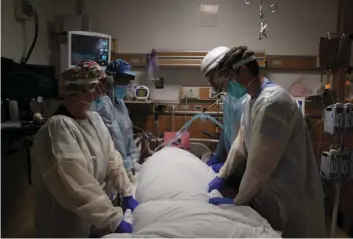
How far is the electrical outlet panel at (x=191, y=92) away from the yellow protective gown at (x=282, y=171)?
1.45 m

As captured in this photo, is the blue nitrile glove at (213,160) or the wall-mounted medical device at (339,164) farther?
the blue nitrile glove at (213,160)

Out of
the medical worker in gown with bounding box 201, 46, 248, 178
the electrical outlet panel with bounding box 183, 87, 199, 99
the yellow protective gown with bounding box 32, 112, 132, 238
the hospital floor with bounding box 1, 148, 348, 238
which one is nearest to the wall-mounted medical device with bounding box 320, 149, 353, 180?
the hospital floor with bounding box 1, 148, 348, 238

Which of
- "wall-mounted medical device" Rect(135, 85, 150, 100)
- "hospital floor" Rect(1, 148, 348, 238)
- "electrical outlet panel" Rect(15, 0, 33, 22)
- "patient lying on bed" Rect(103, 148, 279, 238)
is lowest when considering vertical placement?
"hospital floor" Rect(1, 148, 348, 238)

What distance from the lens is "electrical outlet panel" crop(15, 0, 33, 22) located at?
1.73 m

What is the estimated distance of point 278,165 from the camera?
1297 mm

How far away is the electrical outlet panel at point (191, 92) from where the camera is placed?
278 cm

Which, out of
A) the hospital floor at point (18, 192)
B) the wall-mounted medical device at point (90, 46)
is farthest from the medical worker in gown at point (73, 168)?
the wall-mounted medical device at point (90, 46)

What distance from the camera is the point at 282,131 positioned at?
122 centimetres

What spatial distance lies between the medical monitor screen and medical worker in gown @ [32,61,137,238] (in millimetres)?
1157

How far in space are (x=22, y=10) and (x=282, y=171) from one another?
1.69 m

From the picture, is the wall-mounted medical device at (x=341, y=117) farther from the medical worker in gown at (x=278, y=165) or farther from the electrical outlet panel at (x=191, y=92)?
the electrical outlet panel at (x=191, y=92)

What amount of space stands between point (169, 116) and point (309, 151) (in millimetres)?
1655

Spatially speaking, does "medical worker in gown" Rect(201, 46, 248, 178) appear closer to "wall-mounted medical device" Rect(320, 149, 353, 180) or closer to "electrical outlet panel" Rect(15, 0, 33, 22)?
"wall-mounted medical device" Rect(320, 149, 353, 180)

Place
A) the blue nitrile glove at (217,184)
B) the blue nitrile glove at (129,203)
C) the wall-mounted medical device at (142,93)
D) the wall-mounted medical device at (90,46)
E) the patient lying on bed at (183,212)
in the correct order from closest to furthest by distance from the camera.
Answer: the patient lying on bed at (183,212), the blue nitrile glove at (129,203), the blue nitrile glove at (217,184), the wall-mounted medical device at (90,46), the wall-mounted medical device at (142,93)
